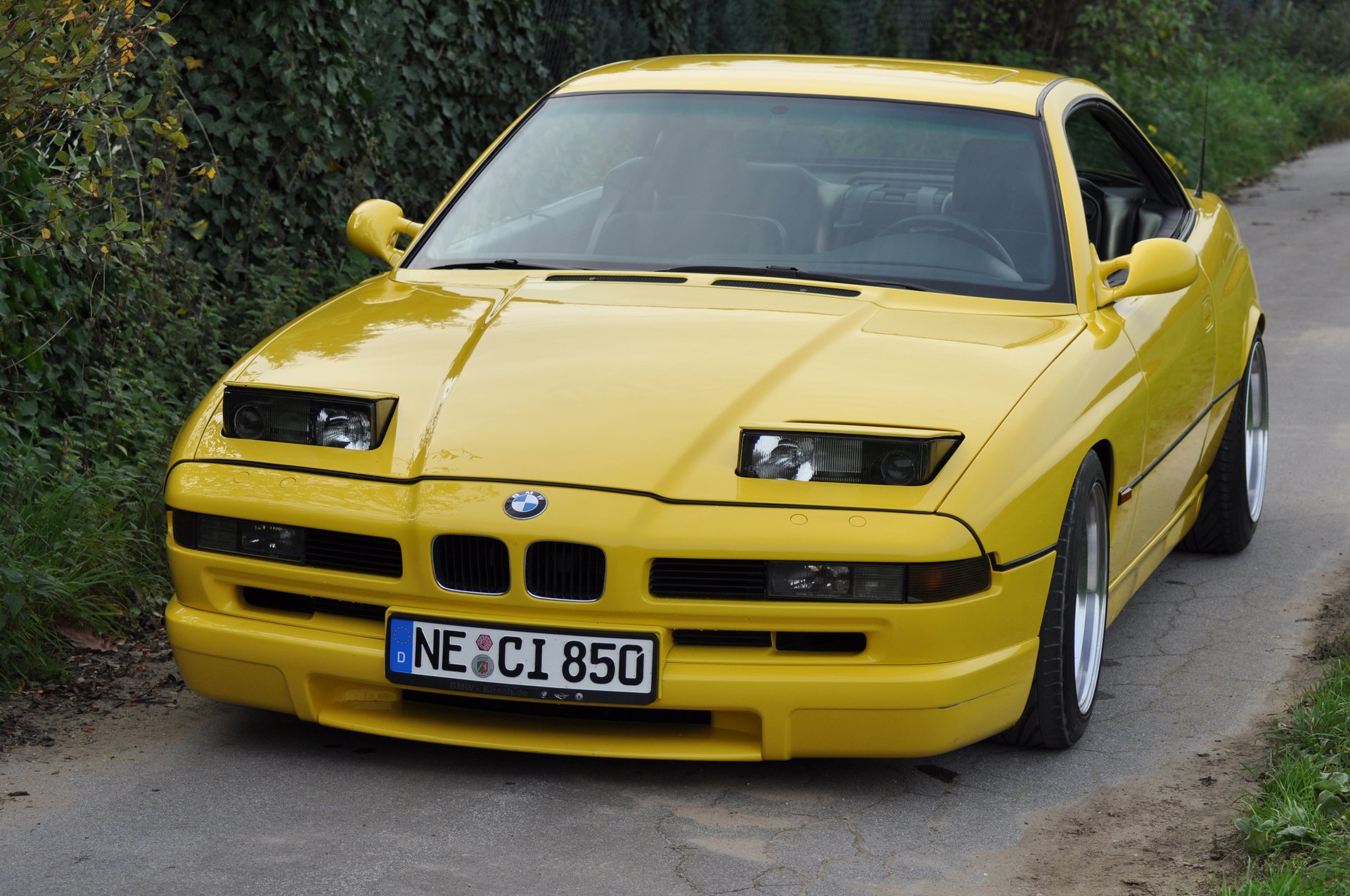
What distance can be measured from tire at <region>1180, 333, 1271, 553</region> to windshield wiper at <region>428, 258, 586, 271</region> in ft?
7.85

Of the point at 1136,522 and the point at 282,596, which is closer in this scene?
the point at 282,596

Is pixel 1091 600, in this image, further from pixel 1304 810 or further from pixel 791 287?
pixel 791 287

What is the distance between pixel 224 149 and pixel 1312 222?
10.4 metres

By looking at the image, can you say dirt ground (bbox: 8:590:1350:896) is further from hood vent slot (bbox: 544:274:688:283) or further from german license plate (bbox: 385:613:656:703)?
hood vent slot (bbox: 544:274:688:283)

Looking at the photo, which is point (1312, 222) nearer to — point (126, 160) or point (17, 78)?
point (126, 160)

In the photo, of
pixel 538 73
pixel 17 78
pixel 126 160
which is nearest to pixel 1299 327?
pixel 538 73

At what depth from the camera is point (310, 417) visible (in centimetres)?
357

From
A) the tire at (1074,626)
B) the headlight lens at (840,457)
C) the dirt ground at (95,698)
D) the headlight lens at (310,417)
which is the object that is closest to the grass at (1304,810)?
the tire at (1074,626)

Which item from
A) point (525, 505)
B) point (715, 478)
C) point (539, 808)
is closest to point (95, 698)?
point (539, 808)

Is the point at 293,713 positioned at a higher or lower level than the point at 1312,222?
higher

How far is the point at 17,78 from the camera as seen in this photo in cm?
442

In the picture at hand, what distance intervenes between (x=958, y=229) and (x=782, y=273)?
0.48 meters

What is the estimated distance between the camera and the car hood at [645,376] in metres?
3.37

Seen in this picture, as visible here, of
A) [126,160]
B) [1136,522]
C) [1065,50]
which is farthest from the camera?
[1065,50]
